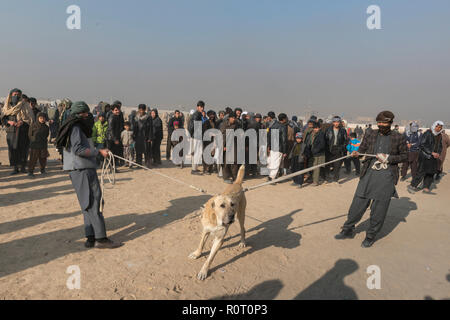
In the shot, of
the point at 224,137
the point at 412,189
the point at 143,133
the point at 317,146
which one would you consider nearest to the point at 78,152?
the point at 224,137

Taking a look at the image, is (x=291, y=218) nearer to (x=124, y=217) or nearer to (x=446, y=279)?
(x=446, y=279)

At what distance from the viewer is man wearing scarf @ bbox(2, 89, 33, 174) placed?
7965 millimetres

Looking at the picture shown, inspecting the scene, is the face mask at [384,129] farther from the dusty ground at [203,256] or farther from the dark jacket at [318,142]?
the dark jacket at [318,142]

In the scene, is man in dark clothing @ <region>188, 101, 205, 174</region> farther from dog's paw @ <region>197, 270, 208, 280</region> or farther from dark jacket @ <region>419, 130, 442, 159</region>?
dark jacket @ <region>419, 130, 442, 159</region>

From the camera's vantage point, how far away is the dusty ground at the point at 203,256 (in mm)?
3398

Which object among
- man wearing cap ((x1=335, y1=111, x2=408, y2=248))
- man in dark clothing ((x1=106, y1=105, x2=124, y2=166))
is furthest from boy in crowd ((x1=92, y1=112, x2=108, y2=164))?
man wearing cap ((x1=335, y1=111, x2=408, y2=248))

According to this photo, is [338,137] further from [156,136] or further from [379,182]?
[156,136]

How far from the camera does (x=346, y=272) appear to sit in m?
3.94

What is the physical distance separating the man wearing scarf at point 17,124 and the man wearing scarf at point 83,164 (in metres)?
5.70

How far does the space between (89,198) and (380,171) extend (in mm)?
4938

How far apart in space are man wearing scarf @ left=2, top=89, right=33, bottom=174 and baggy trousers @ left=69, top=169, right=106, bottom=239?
5.73 m

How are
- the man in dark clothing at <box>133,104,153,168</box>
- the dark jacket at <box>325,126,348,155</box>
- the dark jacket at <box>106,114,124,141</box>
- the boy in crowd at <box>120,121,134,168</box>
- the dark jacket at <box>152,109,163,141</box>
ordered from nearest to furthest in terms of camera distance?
the dark jacket at <box>106,114,124,141</box>, the dark jacket at <box>325,126,348,155</box>, the boy in crowd at <box>120,121,134,168</box>, the man in dark clothing at <box>133,104,153,168</box>, the dark jacket at <box>152,109,163,141</box>

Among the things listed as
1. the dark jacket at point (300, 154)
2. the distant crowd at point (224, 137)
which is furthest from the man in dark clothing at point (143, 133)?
the dark jacket at point (300, 154)
